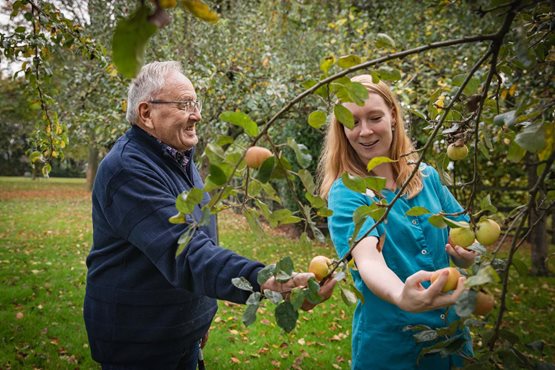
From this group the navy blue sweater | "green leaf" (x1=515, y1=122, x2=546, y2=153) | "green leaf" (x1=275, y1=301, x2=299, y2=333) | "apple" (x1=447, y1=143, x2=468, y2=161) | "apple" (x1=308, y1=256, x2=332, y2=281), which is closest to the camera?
"green leaf" (x1=515, y1=122, x2=546, y2=153)

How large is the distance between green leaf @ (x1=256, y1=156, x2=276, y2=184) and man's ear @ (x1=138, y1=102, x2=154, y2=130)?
3.79 ft

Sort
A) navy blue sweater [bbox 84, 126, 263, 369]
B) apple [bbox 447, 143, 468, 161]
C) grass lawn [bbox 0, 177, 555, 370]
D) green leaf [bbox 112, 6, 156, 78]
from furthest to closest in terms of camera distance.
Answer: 1. grass lawn [bbox 0, 177, 555, 370]
2. navy blue sweater [bbox 84, 126, 263, 369]
3. apple [bbox 447, 143, 468, 161]
4. green leaf [bbox 112, 6, 156, 78]

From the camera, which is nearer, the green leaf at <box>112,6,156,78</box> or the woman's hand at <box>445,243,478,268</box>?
the green leaf at <box>112,6,156,78</box>

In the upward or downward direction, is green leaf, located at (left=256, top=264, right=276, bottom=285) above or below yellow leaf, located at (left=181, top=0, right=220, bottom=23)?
below

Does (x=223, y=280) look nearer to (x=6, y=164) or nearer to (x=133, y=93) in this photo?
(x=133, y=93)

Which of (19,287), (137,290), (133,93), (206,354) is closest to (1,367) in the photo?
(206,354)

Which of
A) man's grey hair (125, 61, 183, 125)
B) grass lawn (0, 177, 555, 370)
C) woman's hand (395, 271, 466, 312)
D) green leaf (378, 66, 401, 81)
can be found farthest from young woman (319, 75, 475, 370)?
grass lawn (0, 177, 555, 370)

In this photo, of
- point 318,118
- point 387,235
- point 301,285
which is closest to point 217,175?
point 318,118

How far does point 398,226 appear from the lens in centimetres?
145

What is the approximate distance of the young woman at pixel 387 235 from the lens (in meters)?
1.36

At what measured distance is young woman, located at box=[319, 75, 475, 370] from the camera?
136 centimetres

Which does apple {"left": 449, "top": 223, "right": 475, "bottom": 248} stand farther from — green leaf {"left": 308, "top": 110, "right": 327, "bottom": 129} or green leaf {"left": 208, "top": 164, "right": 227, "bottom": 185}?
green leaf {"left": 208, "top": 164, "right": 227, "bottom": 185}

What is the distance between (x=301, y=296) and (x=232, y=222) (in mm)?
11326

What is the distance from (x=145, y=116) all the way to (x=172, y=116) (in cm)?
11
